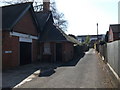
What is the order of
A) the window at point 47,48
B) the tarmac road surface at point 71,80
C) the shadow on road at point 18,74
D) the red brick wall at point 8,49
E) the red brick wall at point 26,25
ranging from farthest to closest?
the window at point 47,48, the red brick wall at point 26,25, the red brick wall at point 8,49, the shadow on road at point 18,74, the tarmac road surface at point 71,80

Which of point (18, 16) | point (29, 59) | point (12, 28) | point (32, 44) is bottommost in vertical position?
point (29, 59)

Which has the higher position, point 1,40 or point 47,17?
point 47,17

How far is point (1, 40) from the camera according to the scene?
15.5 m

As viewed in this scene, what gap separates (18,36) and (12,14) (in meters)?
2.23

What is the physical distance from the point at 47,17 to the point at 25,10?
7546mm

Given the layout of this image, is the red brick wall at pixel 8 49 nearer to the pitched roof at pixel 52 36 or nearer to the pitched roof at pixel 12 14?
the pitched roof at pixel 12 14

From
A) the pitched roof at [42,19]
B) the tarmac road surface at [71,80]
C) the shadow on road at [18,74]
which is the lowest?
the shadow on road at [18,74]

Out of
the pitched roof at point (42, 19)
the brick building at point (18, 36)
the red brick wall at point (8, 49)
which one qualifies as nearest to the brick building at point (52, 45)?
the pitched roof at point (42, 19)

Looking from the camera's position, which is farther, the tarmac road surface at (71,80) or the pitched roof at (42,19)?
the pitched roof at (42,19)

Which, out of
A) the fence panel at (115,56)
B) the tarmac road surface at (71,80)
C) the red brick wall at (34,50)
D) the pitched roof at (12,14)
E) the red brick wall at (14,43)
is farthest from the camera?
the red brick wall at (34,50)

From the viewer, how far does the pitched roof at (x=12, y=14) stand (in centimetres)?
1558

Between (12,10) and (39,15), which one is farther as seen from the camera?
(39,15)

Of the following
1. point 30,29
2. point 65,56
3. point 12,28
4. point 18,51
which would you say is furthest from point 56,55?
point 12,28

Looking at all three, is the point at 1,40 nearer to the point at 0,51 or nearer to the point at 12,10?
the point at 0,51
